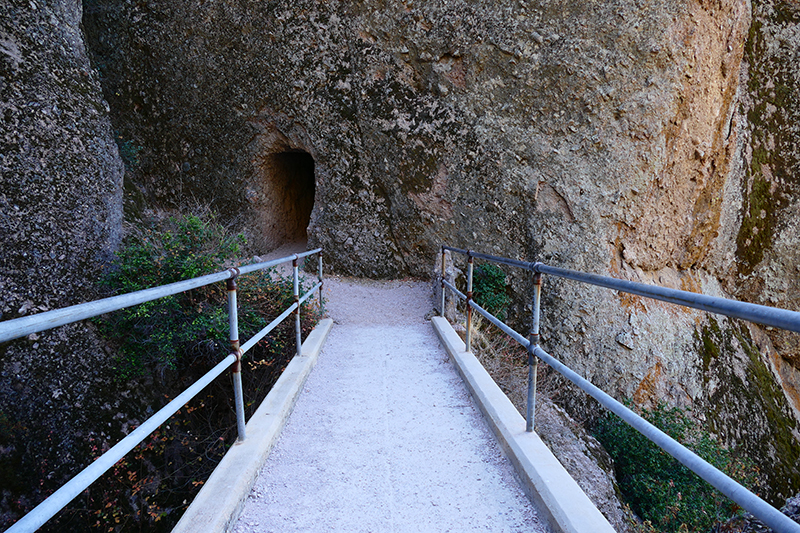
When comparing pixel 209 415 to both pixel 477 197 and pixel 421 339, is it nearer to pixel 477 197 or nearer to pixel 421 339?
pixel 421 339

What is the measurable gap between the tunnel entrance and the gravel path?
7.79 meters

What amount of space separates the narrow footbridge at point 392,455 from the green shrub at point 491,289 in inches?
195

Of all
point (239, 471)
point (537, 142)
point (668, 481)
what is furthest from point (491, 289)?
point (239, 471)

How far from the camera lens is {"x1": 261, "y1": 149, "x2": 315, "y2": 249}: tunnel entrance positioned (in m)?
11.2

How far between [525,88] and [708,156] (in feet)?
15.5

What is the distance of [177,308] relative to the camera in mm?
5074

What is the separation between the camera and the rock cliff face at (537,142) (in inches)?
352

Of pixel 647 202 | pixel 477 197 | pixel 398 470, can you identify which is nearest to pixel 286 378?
pixel 398 470

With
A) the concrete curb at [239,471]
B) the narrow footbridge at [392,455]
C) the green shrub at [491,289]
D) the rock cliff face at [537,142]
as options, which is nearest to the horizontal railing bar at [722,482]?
the narrow footbridge at [392,455]

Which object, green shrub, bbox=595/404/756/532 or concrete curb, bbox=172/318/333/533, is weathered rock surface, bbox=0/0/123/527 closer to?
concrete curb, bbox=172/318/333/533

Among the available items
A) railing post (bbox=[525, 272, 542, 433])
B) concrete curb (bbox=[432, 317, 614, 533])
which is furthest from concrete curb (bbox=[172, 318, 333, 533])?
railing post (bbox=[525, 272, 542, 433])

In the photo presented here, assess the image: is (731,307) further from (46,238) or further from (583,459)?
(46,238)

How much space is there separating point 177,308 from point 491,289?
19.6 ft

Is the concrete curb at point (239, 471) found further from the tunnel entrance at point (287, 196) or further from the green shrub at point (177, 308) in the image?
the tunnel entrance at point (287, 196)
